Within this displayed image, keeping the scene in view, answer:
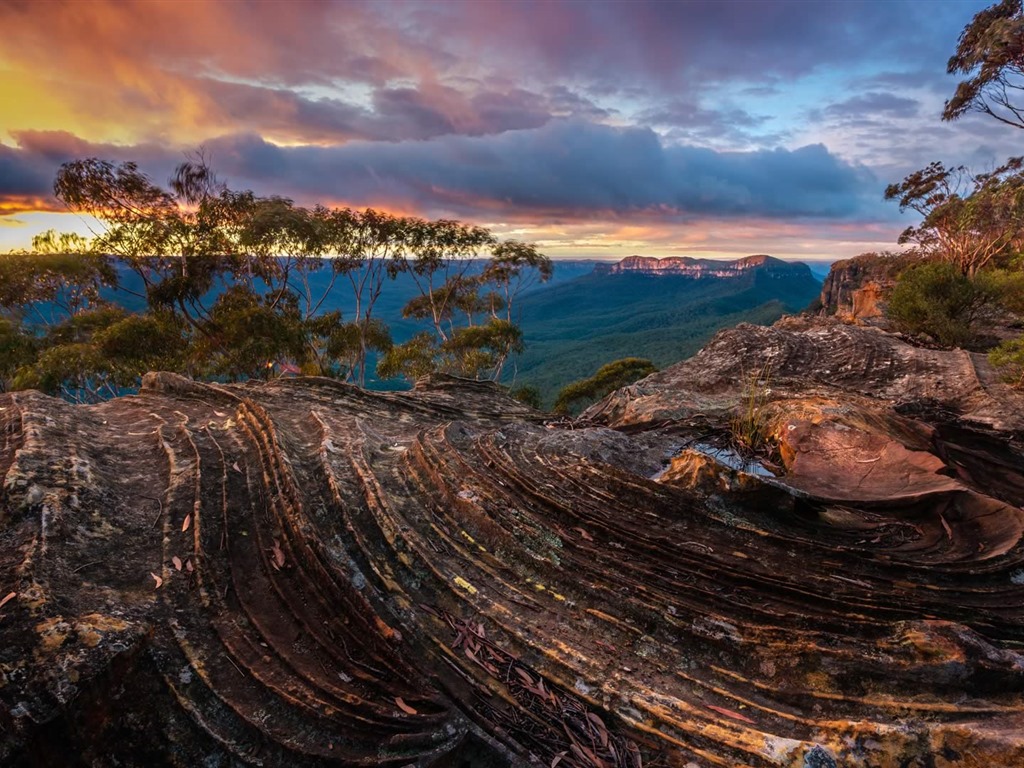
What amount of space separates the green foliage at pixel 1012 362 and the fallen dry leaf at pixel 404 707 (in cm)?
1371

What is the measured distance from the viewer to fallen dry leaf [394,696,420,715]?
12.9 ft

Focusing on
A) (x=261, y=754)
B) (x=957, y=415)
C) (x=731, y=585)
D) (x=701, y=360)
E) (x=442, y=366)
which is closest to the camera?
(x=261, y=754)

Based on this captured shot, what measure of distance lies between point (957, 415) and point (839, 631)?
8633mm

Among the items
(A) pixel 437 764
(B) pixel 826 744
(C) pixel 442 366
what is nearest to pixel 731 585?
(B) pixel 826 744

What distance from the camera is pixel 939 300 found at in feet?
68.9

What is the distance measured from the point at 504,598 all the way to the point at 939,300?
81.1ft

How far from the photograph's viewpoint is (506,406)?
44.8ft

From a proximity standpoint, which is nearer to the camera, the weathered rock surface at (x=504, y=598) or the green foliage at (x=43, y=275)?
the weathered rock surface at (x=504, y=598)

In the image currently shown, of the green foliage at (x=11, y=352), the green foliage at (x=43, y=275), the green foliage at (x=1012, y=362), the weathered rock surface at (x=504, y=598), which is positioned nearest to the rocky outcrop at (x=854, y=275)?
the green foliage at (x=1012, y=362)

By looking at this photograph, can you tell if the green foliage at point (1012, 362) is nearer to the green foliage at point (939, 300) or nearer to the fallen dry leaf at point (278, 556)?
the green foliage at point (939, 300)

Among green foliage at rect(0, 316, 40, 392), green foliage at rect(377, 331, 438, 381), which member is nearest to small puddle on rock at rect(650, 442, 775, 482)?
green foliage at rect(377, 331, 438, 381)

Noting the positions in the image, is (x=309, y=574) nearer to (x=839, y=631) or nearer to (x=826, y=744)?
(x=826, y=744)

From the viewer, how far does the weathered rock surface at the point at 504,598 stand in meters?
3.61

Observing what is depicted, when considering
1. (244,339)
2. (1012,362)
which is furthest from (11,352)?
(1012,362)
